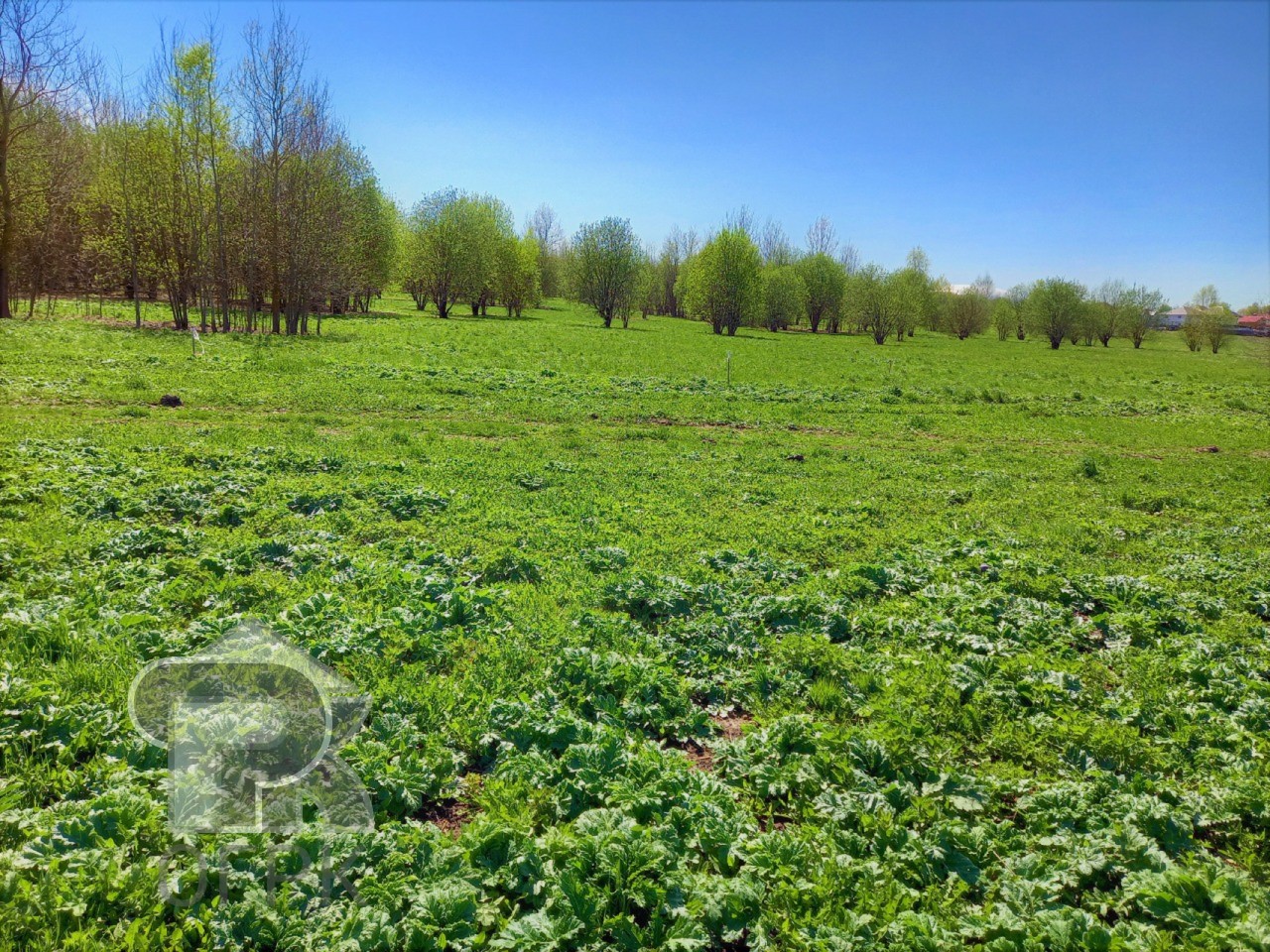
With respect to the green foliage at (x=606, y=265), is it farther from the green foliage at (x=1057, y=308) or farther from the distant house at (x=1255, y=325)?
the distant house at (x=1255, y=325)

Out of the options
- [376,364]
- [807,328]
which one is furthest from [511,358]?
[807,328]

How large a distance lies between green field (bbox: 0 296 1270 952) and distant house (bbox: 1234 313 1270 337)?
14128 centimetres

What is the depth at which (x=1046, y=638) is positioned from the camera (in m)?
7.28

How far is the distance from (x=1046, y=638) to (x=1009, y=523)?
477 centimetres

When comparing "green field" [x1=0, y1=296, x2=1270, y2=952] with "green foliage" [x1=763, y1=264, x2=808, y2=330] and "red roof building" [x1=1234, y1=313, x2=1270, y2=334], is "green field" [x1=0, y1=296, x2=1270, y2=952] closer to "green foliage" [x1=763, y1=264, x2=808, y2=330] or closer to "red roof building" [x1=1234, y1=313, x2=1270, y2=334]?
"green foliage" [x1=763, y1=264, x2=808, y2=330]

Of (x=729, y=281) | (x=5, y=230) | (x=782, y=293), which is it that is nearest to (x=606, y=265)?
(x=729, y=281)

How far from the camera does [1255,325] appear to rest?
12362cm

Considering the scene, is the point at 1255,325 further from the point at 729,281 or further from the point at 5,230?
the point at 5,230

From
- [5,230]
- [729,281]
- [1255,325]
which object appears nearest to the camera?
[5,230]

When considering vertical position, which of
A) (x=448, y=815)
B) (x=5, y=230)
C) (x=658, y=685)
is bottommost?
(x=448, y=815)

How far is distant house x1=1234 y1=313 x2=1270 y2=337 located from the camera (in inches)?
4608

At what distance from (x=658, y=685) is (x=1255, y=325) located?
167 metres

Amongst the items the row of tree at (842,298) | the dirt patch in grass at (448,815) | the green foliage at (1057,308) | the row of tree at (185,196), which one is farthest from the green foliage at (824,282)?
the dirt patch in grass at (448,815)

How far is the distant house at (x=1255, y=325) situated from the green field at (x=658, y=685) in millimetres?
141282
